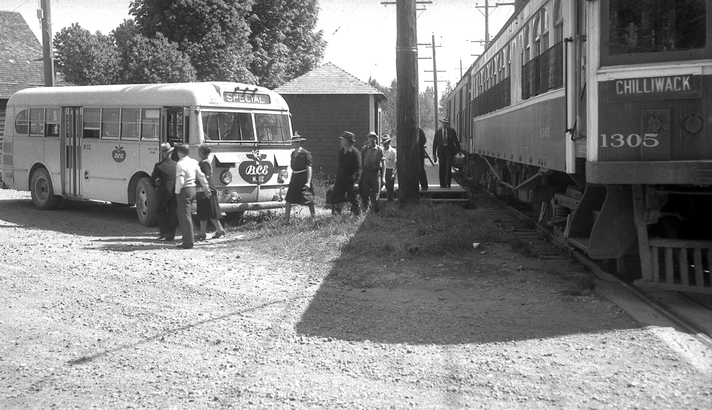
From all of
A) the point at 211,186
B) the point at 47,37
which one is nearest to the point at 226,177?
the point at 211,186

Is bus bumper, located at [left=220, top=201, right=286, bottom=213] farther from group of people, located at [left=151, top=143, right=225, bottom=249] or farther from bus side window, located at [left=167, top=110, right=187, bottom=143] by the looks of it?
bus side window, located at [left=167, top=110, right=187, bottom=143]

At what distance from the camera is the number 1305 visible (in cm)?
765

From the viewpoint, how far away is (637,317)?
7.25m

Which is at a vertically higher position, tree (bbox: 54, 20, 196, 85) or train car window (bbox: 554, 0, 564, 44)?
tree (bbox: 54, 20, 196, 85)

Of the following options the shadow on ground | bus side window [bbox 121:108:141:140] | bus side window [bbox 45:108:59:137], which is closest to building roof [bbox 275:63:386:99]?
bus side window [bbox 45:108:59:137]

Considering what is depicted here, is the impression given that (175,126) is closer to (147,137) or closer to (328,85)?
(147,137)

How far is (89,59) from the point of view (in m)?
28.8

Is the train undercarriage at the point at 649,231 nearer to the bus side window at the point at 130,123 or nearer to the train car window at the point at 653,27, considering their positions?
the train car window at the point at 653,27

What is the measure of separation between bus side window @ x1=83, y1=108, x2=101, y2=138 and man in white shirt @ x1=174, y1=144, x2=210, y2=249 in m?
4.19

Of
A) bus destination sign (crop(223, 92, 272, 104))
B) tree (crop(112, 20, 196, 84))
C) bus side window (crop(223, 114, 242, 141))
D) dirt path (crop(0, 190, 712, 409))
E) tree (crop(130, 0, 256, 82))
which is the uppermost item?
tree (crop(130, 0, 256, 82))

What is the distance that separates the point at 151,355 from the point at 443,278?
166 inches

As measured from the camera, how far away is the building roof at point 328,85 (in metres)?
24.3

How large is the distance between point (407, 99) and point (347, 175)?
1.76m

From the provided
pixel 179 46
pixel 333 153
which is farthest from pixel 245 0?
pixel 333 153
